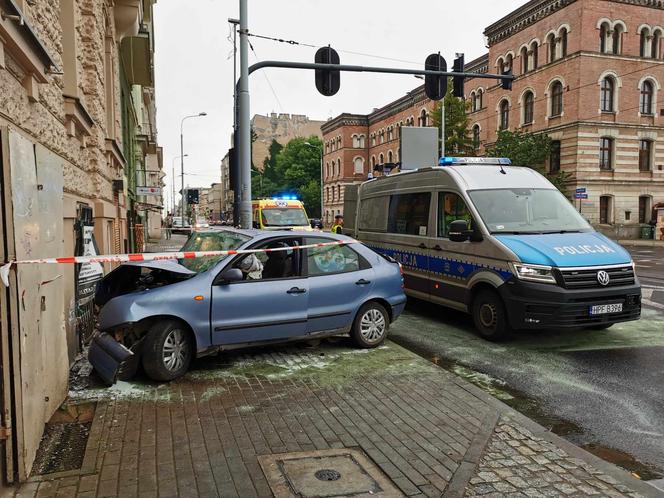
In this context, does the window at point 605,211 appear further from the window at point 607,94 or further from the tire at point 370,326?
the tire at point 370,326

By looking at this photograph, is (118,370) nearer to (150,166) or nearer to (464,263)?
(464,263)

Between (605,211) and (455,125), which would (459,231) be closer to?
(605,211)

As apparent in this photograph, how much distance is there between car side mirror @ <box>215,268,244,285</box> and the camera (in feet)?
19.0

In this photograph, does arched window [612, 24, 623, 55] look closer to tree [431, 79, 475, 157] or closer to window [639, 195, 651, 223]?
window [639, 195, 651, 223]

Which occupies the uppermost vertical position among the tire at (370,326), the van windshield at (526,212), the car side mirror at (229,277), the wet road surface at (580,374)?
the van windshield at (526,212)

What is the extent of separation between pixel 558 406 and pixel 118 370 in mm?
4176

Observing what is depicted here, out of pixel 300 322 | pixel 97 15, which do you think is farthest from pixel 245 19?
pixel 300 322

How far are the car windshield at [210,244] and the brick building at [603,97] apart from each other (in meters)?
32.6

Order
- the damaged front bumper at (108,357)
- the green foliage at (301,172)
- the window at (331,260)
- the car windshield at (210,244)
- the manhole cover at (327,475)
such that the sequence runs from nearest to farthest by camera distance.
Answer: the manhole cover at (327,475) < the damaged front bumper at (108,357) < the car windshield at (210,244) < the window at (331,260) < the green foliage at (301,172)

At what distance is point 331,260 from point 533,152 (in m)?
32.4

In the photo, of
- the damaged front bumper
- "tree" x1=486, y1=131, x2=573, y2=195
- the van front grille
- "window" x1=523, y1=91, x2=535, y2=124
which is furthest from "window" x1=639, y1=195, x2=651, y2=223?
the damaged front bumper

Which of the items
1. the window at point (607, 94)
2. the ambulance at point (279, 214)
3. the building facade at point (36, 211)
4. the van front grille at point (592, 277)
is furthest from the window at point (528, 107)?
the building facade at point (36, 211)

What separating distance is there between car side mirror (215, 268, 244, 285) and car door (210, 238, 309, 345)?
0.02 meters

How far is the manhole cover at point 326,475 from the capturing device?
11.1 ft
